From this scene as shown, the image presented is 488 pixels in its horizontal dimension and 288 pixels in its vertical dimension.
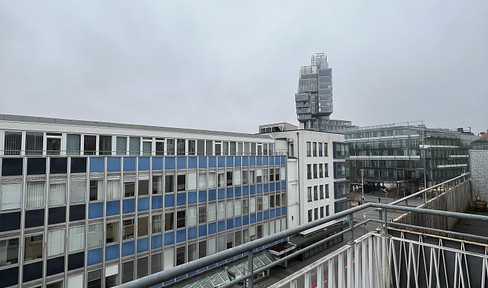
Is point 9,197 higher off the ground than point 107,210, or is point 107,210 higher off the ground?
point 9,197

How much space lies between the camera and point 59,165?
38.8ft

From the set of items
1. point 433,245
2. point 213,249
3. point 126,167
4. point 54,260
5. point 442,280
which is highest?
point 126,167

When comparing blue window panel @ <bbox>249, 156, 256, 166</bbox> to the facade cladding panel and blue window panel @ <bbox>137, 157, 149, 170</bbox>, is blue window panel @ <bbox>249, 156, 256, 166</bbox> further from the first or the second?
blue window panel @ <bbox>137, 157, 149, 170</bbox>

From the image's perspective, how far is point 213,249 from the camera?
1811 cm

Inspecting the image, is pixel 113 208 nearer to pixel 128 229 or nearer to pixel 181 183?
pixel 128 229

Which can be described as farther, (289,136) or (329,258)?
(289,136)

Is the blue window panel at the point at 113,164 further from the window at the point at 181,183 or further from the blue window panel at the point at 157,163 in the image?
the window at the point at 181,183

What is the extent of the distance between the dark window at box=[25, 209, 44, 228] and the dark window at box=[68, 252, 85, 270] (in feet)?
7.40

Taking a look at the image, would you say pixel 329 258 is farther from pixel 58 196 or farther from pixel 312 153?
pixel 312 153

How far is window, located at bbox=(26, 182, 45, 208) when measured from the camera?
Answer: 1117 cm

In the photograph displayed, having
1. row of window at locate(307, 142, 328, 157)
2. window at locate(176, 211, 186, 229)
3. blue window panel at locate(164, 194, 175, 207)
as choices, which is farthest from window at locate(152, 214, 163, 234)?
row of window at locate(307, 142, 328, 157)

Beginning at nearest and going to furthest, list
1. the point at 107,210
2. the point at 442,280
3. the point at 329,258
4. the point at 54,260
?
the point at 329,258 → the point at 442,280 → the point at 54,260 → the point at 107,210

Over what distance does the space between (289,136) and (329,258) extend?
23249 mm

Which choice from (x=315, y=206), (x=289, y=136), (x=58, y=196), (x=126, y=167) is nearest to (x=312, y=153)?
(x=289, y=136)
